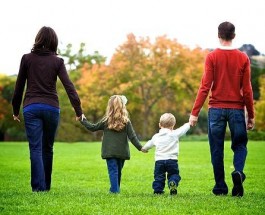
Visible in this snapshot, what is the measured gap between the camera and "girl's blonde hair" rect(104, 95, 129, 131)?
9.12 m

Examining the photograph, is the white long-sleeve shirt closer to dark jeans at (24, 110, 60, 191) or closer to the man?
the man

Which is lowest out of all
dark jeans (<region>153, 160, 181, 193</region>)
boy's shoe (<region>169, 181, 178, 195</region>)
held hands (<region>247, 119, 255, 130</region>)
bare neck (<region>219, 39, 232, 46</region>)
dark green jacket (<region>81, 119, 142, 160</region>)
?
boy's shoe (<region>169, 181, 178, 195</region>)

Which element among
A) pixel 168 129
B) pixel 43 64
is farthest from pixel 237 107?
pixel 43 64

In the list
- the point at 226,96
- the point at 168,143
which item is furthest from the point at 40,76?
the point at 226,96

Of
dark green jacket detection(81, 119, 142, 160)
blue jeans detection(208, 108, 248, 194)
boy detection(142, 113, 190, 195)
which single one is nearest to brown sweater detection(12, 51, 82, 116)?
dark green jacket detection(81, 119, 142, 160)

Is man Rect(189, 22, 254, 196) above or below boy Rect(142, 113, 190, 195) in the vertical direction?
above

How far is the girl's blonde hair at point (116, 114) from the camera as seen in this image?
29.9 feet

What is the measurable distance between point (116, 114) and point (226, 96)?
177 cm

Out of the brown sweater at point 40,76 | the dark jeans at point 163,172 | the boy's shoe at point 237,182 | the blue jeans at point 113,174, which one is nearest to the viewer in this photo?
the boy's shoe at point 237,182

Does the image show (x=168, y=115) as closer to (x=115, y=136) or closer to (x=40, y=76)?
A: (x=115, y=136)

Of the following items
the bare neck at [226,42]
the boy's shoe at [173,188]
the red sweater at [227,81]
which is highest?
the bare neck at [226,42]

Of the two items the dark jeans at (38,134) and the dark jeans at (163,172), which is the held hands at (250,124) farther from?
the dark jeans at (38,134)

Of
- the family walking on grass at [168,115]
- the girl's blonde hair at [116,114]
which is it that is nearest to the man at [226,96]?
the family walking on grass at [168,115]

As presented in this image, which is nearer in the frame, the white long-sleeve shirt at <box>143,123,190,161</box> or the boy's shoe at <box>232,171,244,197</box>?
the boy's shoe at <box>232,171,244,197</box>
